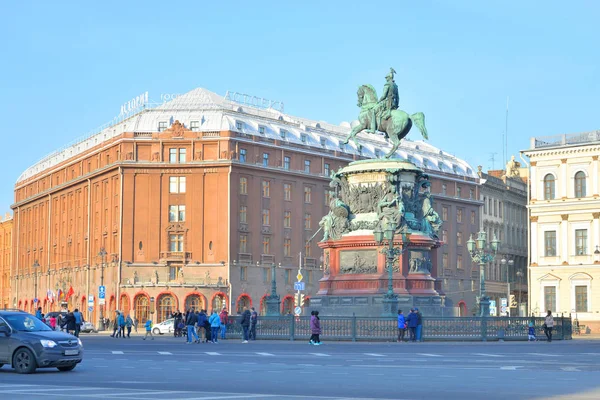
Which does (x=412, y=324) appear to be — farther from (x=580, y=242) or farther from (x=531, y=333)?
(x=580, y=242)

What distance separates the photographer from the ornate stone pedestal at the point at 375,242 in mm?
46938

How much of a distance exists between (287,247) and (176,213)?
1266 centimetres

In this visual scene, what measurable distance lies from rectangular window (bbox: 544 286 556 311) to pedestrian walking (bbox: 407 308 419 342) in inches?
1871

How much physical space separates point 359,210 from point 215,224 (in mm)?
56273

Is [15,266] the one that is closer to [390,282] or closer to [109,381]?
[390,282]

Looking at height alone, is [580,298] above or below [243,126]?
below

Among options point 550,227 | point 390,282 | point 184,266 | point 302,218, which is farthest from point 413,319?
point 302,218

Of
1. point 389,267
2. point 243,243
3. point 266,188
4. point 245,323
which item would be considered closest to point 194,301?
point 243,243

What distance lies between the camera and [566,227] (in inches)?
3455

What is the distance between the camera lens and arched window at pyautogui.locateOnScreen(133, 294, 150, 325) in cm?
10177

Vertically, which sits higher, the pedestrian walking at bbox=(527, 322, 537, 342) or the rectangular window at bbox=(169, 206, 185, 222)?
the rectangular window at bbox=(169, 206, 185, 222)

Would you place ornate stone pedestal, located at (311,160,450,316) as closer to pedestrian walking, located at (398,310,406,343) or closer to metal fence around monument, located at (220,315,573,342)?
metal fence around monument, located at (220,315,573,342)

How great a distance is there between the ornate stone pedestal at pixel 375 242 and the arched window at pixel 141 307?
54.9 meters

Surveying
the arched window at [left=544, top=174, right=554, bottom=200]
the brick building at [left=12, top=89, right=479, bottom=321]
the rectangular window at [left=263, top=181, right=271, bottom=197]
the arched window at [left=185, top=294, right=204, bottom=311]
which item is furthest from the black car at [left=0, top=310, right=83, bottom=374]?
the rectangular window at [left=263, top=181, right=271, bottom=197]
